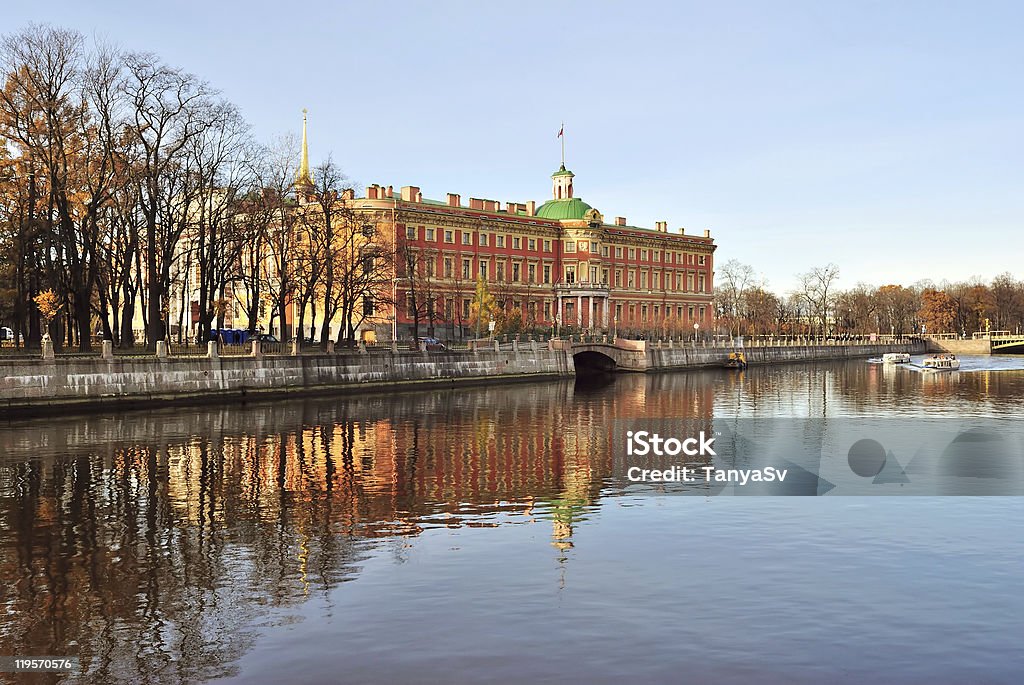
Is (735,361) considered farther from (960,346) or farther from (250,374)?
(960,346)

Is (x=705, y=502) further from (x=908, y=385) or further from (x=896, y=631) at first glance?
(x=908, y=385)

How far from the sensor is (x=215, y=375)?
5772cm

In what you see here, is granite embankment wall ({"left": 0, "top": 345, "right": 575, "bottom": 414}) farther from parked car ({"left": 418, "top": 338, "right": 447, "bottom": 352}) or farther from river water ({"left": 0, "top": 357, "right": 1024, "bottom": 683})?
river water ({"left": 0, "top": 357, "right": 1024, "bottom": 683})

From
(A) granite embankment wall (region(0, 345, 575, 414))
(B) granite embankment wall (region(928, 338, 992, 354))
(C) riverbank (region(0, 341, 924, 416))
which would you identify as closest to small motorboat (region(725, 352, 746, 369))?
(C) riverbank (region(0, 341, 924, 416))

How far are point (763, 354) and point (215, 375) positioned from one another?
88.8 m

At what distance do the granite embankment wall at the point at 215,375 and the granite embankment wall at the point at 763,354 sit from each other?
1168 inches

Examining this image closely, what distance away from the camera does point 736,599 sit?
17547 mm

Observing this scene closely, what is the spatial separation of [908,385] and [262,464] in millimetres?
65512

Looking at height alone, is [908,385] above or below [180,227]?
below

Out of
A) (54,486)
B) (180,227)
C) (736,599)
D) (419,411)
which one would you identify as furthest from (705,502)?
(180,227)

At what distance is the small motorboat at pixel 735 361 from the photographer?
11838cm

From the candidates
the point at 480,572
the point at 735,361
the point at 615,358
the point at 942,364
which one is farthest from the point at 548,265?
the point at 480,572

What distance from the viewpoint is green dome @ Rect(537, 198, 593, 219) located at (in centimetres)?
14025

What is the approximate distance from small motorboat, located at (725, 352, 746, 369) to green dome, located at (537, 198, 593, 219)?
1256 inches
